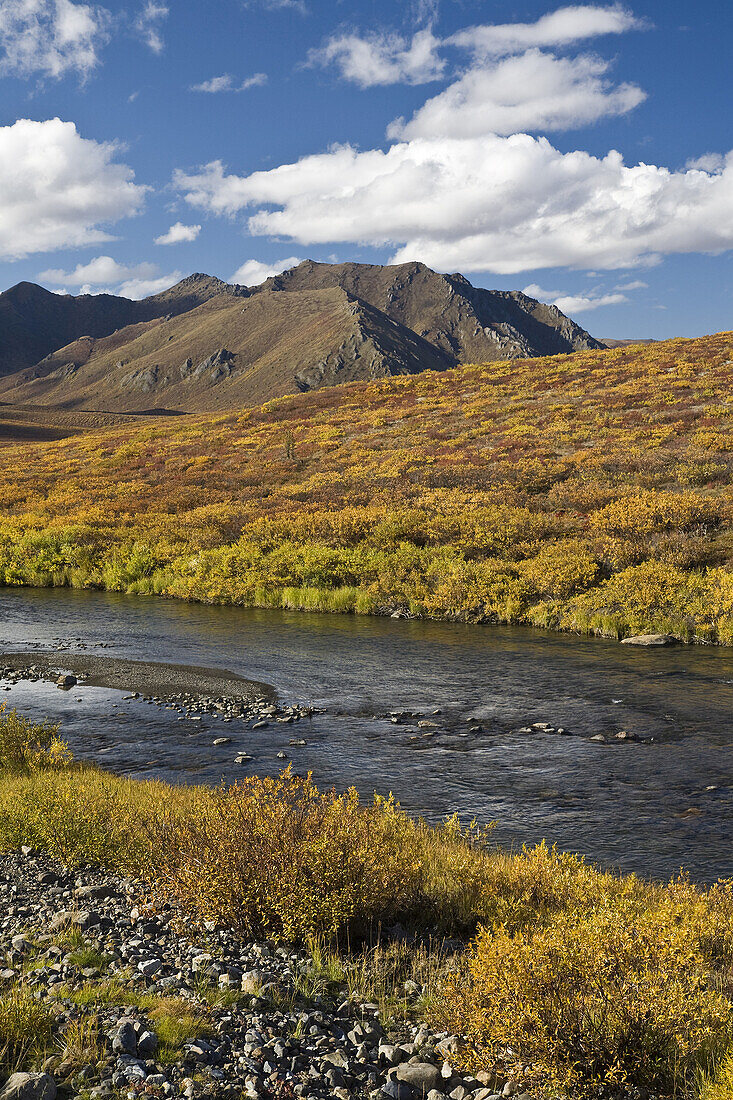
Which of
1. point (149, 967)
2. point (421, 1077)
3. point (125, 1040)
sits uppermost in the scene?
point (125, 1040)

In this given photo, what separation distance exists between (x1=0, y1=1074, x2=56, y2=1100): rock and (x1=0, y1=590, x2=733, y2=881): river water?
6309mm

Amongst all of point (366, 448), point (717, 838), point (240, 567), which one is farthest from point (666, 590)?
point (366, 448)

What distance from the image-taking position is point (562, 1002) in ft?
15.1

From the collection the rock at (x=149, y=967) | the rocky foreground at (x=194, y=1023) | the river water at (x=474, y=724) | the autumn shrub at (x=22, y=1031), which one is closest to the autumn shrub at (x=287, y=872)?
the rocky foreground at (x=194, y=1023)

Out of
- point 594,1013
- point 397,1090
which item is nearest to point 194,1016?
point 397,1090

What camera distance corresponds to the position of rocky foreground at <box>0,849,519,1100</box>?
450 cm

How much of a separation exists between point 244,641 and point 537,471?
63.0 feet

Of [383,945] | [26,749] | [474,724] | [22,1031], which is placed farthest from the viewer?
[474,724]

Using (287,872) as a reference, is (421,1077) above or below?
below

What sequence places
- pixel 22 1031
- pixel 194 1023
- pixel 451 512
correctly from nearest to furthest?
1. pixel 22 1031
2. pixel 194 1023
3. pixel 451 512

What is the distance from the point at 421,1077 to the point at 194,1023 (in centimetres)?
160

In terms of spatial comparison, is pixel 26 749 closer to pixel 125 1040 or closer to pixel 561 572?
pixel 125 1040

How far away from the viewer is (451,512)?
31656mm

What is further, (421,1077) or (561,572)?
(561,572)
